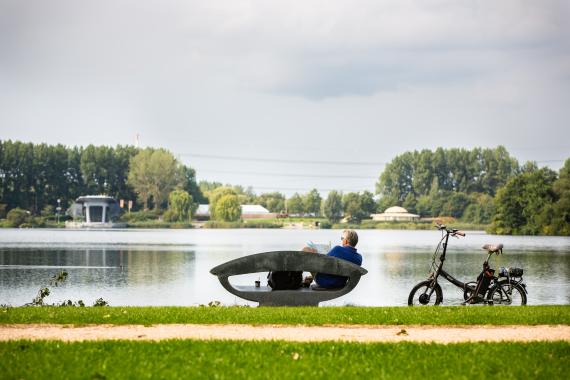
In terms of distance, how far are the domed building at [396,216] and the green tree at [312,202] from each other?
16.1m

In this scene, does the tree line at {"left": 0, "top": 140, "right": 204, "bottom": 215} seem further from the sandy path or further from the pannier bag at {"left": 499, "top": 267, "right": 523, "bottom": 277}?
the sandy path

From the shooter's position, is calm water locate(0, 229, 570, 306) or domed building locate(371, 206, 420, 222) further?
domed building locate(371, 206, 420, 222)

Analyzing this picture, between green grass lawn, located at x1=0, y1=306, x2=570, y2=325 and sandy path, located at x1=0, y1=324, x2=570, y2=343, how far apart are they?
0.35 m

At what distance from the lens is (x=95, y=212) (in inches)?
6757

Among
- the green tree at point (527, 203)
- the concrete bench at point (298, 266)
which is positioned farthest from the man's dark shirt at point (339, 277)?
the green tree at point (527, 203)

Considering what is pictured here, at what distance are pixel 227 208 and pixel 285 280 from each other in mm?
139345

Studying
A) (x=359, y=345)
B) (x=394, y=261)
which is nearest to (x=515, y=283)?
A: (x=359, y=345)

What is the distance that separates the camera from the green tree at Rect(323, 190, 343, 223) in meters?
182

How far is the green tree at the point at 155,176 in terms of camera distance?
A: 164 meters

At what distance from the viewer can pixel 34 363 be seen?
368 inches

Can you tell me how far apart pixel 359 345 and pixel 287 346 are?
3.00 feet

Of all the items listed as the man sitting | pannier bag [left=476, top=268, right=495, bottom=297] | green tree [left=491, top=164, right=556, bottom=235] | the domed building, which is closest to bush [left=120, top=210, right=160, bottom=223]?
the domed building

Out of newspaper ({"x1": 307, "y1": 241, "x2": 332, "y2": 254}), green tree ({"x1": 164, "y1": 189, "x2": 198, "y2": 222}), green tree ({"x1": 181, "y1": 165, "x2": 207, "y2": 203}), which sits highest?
green tree ({"x1": 181, "y1": 165, "x2": 207, "y2": 203})

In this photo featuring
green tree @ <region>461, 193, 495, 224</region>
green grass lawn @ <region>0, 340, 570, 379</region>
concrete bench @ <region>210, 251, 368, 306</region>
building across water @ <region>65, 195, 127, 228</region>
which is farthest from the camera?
building across water @ <region>65, 195, 127, 228</region>
